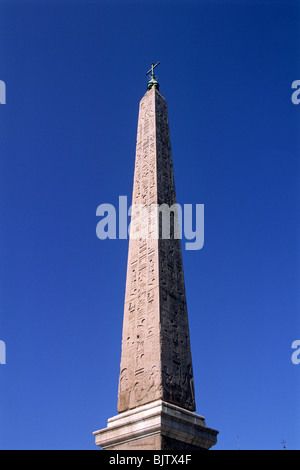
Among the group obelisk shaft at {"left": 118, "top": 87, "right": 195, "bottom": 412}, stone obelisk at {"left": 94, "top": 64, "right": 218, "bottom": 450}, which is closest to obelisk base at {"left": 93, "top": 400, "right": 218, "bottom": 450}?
stone obelisk at {"left": 94, "top": 64, "right": 218, "bottom": 450}

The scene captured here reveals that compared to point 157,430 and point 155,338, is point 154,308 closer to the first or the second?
point 155,338

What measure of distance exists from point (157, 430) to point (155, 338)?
4.51 ft

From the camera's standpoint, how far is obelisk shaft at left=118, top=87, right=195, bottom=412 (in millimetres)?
7066

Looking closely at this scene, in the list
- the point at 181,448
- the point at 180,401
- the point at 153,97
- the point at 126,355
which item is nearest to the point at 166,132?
the point at 153,97

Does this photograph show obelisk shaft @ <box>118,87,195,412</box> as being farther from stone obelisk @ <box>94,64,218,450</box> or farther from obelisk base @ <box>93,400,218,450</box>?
obelisk base @ <box>93,400,218,450</box>

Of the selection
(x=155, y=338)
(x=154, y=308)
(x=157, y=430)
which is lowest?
(x=157, y=430)

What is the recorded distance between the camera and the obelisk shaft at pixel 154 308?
707 cm

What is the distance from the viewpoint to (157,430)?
630 cm

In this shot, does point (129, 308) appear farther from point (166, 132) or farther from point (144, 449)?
point (166, 132)

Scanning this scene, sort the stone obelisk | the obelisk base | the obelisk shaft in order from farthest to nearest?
the obelisk shaft
the stone obelisk
the obelisk base

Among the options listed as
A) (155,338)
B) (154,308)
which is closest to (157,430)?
(155,338)

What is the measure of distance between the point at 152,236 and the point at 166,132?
3.38 meters

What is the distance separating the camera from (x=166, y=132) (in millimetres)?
11109
